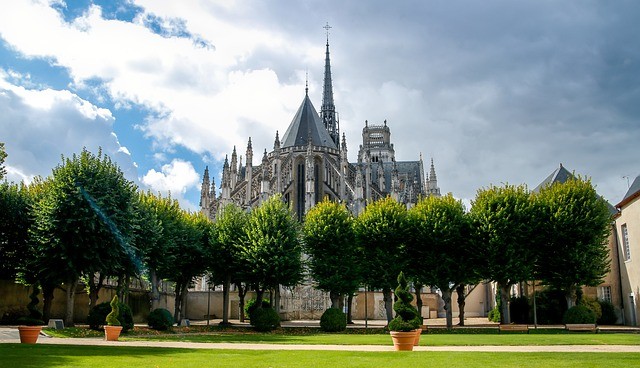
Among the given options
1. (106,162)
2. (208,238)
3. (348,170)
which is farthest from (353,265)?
(348,170)

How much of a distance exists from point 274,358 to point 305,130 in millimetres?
71572

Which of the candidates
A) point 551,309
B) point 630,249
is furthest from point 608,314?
point 630,249

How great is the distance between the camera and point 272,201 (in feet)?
148

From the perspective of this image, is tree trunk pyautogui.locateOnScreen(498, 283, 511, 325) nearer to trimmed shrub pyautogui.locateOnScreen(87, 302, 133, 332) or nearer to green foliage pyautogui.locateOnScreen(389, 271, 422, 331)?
green foliage pyautogui.locateOnScreen(389, 271, 422, 331)

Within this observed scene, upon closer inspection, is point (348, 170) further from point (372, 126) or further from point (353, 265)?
point (372, 126)

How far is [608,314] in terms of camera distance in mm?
43875

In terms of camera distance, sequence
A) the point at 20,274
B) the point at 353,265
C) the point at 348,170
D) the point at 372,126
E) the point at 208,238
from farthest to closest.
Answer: the point at 372,126 < the point at 348,170 < the point at 208,238 < the point at 353,265 < the point at 20,274

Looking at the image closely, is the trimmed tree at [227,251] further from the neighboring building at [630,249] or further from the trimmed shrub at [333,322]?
the neighboring building at [630,249]

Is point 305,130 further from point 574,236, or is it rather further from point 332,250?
point 574,236

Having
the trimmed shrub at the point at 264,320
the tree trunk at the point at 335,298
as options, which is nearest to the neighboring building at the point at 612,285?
the tree trunk at the point at 335,298

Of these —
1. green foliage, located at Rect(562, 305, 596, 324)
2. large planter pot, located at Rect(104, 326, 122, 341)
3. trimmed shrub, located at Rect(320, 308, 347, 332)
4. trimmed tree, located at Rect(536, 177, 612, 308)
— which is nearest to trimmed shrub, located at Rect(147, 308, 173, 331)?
large planter pot, located at Rect(104, 326, 122, 341)

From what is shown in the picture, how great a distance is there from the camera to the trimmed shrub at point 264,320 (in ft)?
126

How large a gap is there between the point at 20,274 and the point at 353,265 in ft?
70.6

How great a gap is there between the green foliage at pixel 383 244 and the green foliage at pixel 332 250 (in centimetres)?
87
